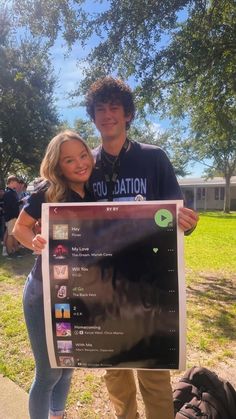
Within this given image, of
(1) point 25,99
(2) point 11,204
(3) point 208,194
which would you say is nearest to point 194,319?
(2) point 11,204

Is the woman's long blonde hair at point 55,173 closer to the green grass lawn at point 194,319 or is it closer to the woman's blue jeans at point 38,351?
the woman's blue jeans at point 38,351

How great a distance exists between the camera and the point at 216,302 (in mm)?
5973

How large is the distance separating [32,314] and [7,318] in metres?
3.28

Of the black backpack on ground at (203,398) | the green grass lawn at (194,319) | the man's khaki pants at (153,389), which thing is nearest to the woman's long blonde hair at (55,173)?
the man's khaki pants at (153,389)

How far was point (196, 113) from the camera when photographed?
8125mm

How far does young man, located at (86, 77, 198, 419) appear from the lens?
226 cm

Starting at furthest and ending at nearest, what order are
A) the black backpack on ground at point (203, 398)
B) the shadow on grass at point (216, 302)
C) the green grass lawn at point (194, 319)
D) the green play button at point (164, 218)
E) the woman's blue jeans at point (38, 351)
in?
the shadow on grass at point (216, 302)
the green grass lawn at point (194, 319)
the black backpack on ground at point (203, 398)
the woman's blue jeans at point (38, 351)
the green play button at point (164, 218)

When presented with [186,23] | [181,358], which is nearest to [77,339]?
[181,358]

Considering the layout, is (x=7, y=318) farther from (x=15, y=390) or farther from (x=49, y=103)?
(x=49, y=103)

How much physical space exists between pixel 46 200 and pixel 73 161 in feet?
0.87

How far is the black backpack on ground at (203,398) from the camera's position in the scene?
246 cm

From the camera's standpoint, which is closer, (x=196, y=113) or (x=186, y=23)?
(x=186, y=23)

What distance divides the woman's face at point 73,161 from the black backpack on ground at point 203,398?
1.66 meters

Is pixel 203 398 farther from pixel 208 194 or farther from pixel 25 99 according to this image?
pixel 208 194
